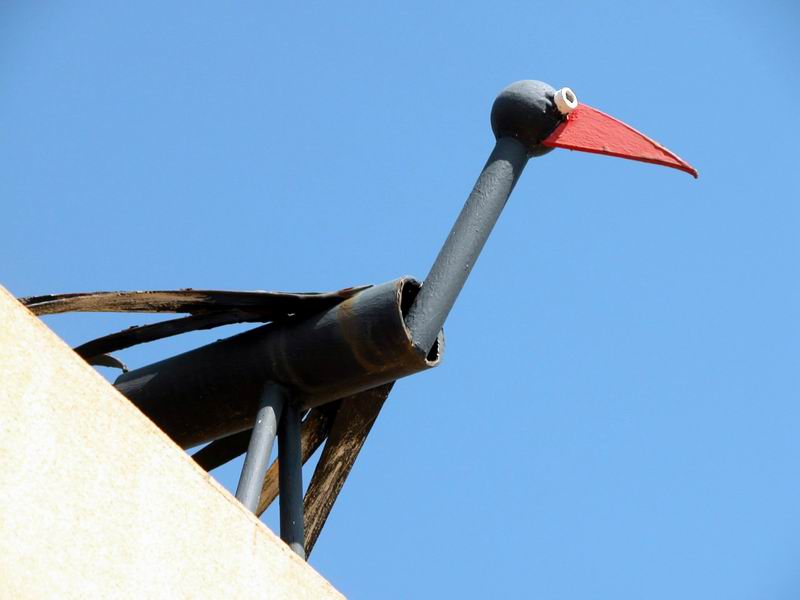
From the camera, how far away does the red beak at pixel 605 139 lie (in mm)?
7117

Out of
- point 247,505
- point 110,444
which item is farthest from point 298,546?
point 110,444

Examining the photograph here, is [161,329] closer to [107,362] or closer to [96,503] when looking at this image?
[107,362]

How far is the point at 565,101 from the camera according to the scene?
7.03 metres

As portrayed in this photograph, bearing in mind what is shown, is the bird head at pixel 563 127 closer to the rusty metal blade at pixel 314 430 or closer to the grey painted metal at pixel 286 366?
the grey painted metal at pixel 286 366

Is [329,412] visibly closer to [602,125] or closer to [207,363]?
[207,363]

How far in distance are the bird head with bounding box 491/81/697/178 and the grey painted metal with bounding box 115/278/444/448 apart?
0.99 meters

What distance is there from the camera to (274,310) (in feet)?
22.0

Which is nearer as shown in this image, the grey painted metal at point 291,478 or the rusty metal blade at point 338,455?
the grey painted metal at point 291,478

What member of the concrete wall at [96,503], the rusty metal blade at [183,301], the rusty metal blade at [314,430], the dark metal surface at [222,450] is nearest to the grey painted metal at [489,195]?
the rusty metal blade at [183,301]

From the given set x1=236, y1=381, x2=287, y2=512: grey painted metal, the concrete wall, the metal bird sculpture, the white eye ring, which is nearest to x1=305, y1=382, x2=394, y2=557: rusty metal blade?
the metal bird sculpture

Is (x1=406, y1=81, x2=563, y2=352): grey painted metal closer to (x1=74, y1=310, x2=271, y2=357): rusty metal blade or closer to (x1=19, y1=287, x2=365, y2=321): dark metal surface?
(x1=19, y1=287, x2=365, y2=321): dark metal surface

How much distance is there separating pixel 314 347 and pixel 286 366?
0.48ft

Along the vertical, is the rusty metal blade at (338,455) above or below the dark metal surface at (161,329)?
below

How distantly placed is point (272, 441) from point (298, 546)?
448 mm
